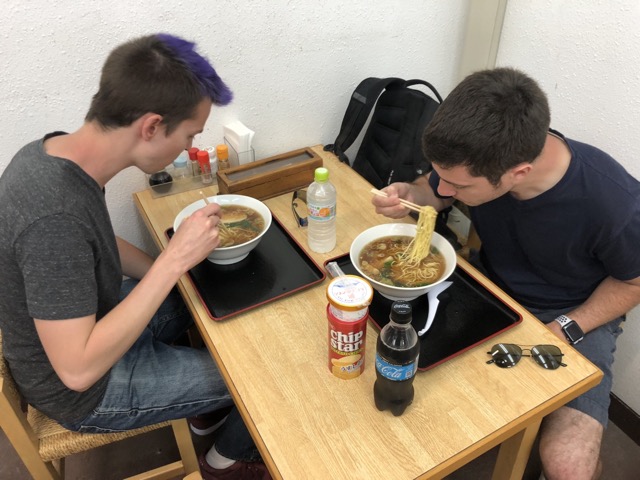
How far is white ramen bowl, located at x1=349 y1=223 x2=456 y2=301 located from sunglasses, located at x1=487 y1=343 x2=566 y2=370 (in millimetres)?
217

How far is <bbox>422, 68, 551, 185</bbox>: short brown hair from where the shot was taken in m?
1.19

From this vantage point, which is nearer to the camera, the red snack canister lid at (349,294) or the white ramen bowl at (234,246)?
Answer: the red snack canister lid at (349,294)

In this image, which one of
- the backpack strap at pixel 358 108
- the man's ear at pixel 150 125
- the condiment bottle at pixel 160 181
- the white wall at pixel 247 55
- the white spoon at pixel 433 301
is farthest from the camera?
the backpack strap at pixel 358 108

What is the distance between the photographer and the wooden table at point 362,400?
97cm

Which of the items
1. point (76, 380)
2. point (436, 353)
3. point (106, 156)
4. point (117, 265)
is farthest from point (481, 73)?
point (76, 380)

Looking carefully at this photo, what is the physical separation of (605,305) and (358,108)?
1.18m

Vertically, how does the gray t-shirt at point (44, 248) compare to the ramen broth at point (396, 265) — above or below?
above

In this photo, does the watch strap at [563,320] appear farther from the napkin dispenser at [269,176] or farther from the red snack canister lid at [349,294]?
the napkin dispenser at [269,176]

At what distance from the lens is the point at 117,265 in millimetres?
1300

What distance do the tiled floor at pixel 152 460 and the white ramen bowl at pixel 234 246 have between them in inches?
37.4

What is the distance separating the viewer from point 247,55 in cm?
188

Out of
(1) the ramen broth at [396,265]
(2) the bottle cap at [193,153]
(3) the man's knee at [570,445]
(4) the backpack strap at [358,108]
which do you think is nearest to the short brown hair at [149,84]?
(1) the ramen broth at [396,265]

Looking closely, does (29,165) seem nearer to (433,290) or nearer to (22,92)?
(22,92)

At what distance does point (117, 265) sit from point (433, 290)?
0.86 m
